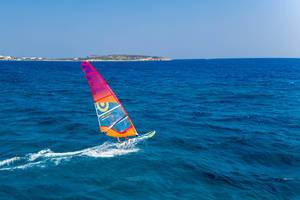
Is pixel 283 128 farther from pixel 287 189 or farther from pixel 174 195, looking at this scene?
pixel 174 195

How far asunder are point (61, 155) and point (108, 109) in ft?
21.6

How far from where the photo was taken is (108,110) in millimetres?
33531

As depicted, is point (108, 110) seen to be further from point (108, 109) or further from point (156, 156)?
point (156, 156)

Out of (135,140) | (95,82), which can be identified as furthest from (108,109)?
(135,140)

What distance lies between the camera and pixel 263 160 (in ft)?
105

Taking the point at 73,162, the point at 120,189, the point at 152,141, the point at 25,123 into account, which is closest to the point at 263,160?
the point at 152,141

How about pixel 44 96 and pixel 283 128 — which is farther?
pixel 44 96

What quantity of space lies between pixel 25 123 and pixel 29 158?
1565 cm

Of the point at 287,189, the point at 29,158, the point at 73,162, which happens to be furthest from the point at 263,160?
the point at 29,158

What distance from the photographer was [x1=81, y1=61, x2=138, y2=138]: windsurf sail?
32.1 m

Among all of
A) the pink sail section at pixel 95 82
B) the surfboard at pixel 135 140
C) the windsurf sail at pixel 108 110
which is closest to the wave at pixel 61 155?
the surfboard at pixel 135 140

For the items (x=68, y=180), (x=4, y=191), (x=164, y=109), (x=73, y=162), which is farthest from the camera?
(x=164, y=109)

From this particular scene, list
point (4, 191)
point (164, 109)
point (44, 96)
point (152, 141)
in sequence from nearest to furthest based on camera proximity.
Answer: point (4, 191) → point (152, 141) → point (164, 109) → point (44, 96)

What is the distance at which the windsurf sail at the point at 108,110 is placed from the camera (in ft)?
105
